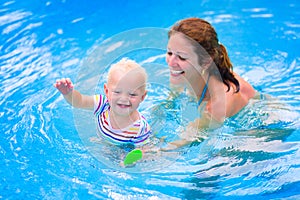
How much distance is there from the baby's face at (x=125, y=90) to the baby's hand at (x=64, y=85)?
220 mm

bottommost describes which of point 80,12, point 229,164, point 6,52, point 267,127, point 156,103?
point 229,164

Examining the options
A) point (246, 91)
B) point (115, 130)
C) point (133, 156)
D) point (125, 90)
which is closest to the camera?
point (125, 90)

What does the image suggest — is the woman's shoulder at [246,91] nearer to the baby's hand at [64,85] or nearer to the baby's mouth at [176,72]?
the baby's mouth at [176,72]

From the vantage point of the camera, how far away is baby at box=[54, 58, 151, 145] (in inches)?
104

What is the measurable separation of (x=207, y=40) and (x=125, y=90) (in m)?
0.70

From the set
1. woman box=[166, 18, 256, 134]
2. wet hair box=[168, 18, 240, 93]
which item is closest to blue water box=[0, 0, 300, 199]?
woman box=[166, 18, 256, 134]

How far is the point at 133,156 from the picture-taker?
2.75m

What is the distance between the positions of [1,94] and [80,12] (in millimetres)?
1685

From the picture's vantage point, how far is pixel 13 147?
3152 millimetres

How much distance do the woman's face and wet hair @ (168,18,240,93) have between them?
39 millimetres

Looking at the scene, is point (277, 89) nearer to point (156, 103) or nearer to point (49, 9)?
point (156, 103)

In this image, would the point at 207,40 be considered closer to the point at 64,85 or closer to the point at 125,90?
the point at 125,90

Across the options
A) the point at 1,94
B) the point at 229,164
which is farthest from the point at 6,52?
the point at 229,164

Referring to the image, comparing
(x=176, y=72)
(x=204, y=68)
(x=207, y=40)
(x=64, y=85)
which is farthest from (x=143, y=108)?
(x=64, y=85)
